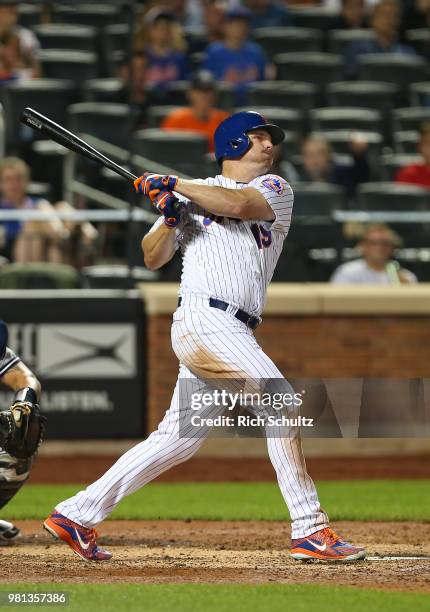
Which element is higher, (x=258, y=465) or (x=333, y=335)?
(x=333, y=335)

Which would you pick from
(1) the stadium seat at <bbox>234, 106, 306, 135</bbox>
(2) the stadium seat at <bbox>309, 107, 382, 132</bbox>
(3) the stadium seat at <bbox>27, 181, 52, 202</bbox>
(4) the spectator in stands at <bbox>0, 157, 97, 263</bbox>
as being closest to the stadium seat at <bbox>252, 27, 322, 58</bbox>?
(2) the stadium seat at <bbox>309, 107, 382, 132</bbox>

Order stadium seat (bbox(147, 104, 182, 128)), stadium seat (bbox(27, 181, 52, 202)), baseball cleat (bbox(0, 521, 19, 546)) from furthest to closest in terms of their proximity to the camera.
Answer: stadium seat (bbox(147, 104, 182, 128))
stadium seat (bbox(27, 181, 52, 202))
baseball cleat (bbox(0, 521, 19, 546))

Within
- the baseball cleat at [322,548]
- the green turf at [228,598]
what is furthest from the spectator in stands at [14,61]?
the green turf at [228,598]

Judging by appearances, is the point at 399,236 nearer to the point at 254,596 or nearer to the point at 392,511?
the point at 392,511

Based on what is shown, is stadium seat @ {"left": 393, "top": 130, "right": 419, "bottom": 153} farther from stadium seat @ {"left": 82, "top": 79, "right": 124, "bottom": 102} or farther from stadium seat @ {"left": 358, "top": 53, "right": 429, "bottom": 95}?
stadium seat @ {"left": 82, "top": 79, "right": 124, "bottom": 102}

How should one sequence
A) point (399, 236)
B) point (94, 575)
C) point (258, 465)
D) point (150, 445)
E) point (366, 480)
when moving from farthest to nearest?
point (399, 236) → point (258, 465) → point (366, 480) → point (150, 445) → point (94, 575)

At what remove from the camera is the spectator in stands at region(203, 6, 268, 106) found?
41.4ft

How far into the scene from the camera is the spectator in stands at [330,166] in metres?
11.1

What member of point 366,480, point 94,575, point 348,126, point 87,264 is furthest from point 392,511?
point 348,126

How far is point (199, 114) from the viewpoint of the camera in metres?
11.5

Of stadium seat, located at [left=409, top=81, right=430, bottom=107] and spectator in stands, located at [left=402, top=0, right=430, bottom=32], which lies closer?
stadium seat, located at [left=409, top=81, right=430, bottom=107]

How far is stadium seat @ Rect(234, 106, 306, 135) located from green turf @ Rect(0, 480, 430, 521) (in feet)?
14.2

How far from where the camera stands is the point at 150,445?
5227 millimetres

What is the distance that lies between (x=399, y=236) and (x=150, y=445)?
5.74 m
